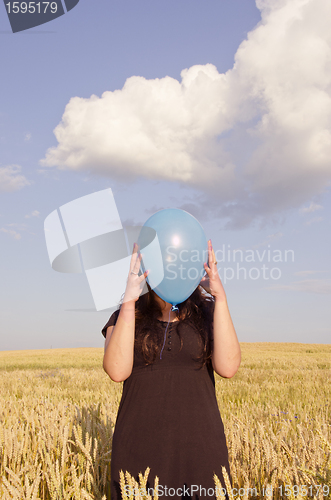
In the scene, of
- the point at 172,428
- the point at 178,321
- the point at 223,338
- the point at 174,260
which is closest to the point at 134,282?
the point at 174,260

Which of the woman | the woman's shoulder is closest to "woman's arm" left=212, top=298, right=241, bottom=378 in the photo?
the woman

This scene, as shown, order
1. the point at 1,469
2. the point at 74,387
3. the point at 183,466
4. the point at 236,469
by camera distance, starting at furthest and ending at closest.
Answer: the point at 74,387, the point at 1,469, the point at 236,469, the point at 183,466

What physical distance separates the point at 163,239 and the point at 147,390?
0.94m

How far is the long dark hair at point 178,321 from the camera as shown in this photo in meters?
2.18

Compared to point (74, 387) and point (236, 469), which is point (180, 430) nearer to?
point (236, 469)

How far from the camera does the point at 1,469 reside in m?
3.01

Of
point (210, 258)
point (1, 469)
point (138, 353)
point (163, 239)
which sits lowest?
point (1, 469)

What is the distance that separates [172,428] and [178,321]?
661mm

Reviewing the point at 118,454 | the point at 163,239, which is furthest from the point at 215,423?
the point at 163,239

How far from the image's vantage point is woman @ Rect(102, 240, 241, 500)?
193 cm

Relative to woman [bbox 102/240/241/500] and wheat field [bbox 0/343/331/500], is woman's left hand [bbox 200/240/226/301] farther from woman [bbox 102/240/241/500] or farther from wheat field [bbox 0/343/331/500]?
wheat field [bbox 0/343/331/500]

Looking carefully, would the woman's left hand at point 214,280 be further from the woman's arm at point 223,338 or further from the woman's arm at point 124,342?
the woman's arm at point 124,342

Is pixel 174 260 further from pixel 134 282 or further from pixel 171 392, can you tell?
pixel 171 392

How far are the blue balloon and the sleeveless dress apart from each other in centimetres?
34
